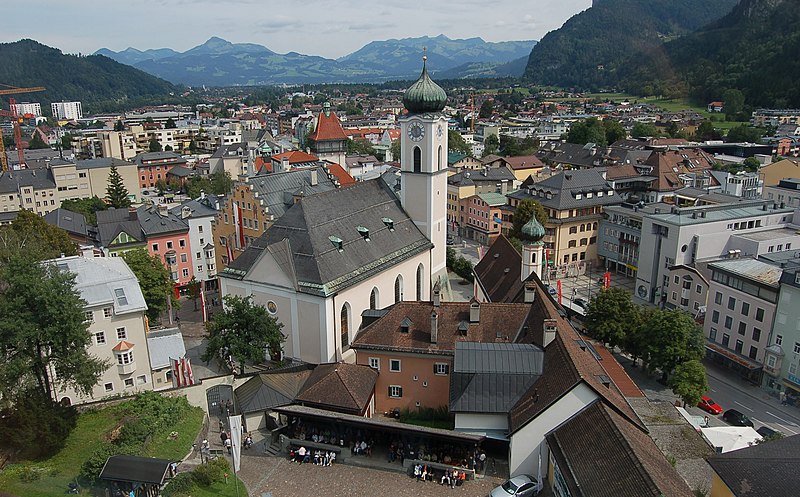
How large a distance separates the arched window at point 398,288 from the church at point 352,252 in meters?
0.09

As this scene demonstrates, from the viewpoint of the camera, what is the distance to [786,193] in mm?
76125

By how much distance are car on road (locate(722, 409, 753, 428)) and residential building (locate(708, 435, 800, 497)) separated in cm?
1560

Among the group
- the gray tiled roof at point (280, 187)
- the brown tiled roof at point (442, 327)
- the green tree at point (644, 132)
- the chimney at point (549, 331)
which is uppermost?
the gray tiled roof at point (280, 187)

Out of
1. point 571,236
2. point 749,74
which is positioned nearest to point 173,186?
point 571,236

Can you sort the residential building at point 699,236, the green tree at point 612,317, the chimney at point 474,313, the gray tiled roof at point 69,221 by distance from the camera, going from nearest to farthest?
the chimney at point 474,313 → the green tree at point 612,317 → the residential building at point 699,236 → the gray tiled roof at point 69,221

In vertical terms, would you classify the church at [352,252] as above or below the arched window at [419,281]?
above

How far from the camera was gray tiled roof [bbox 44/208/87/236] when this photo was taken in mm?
71062

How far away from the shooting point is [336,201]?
44.9m

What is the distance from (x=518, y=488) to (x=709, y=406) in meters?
22.0

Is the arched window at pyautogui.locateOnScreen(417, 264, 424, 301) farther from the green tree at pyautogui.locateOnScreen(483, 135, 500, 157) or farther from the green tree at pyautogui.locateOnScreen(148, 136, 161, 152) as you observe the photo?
the green tree at pyautogui.locateOnScreen(148, 136, 161, 152)

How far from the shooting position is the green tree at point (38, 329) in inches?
1127

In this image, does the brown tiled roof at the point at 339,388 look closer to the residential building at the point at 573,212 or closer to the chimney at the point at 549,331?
the chimney at the point at 549,331

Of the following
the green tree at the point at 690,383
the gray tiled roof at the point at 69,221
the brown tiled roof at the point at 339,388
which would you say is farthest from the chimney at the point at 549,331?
the gray tiled roof at the point at 69,221

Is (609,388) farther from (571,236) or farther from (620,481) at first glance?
(571,236)
